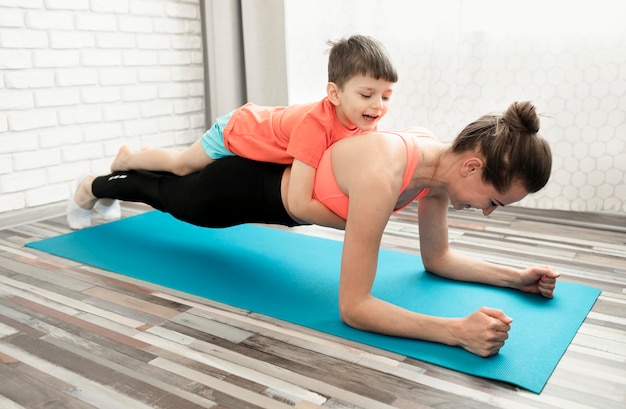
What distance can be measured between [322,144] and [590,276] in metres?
0.99

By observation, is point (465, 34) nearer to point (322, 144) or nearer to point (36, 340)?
point (322, 144)

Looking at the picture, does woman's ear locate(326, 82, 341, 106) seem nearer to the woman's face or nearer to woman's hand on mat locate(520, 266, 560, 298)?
the woman's face

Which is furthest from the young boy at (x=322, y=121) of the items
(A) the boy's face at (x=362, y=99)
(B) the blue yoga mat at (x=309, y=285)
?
(B) the blue yoga mat at (x=309, y=285)

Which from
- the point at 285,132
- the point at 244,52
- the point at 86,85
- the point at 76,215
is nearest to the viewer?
the point at 285,132

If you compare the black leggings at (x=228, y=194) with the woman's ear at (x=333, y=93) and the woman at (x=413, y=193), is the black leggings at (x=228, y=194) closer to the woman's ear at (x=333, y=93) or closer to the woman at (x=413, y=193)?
the woman at (x=413, y=193)

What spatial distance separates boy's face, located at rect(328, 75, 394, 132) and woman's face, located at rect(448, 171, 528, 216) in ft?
1.02

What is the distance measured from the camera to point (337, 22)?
2.98 m

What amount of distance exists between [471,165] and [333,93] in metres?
0.47

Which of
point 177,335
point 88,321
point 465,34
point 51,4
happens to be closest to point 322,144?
point 177,335

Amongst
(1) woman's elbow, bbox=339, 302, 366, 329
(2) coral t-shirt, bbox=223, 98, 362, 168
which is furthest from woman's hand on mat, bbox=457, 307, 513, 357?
(2) coral t-shirt, bbox=223, 98, 362, 168

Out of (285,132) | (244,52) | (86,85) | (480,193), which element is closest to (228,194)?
(285,132)

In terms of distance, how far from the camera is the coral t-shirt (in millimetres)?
1664

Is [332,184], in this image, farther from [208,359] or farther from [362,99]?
[208,359]

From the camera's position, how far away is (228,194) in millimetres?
1837
